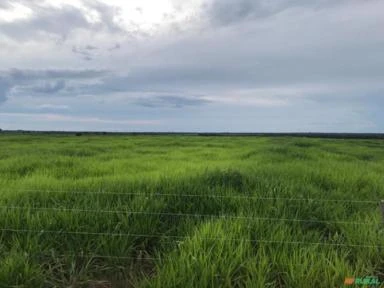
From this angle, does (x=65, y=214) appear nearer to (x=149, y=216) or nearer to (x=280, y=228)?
(x=149, y=216)

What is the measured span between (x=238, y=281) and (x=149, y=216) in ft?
4.86

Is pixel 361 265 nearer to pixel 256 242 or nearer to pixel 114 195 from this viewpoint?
pixel 256 242

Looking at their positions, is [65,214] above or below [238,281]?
above

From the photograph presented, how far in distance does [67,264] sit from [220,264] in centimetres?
140

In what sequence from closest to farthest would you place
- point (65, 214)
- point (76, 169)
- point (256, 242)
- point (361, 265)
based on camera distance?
point (361, 265)
point (256, 242)
point (65, 214)
point (76, 169)

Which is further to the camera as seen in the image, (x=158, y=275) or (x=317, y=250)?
(x=317, y=250)

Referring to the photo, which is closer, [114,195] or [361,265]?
[361,265]

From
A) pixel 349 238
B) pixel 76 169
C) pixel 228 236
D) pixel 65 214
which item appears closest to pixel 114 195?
pixel 65 214

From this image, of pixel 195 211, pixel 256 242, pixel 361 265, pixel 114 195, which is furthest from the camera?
pixel 114 195

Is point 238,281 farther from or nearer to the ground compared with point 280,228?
nearer to the ground

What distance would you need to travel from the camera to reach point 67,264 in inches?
137

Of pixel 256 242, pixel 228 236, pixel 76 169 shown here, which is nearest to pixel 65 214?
pixel 228 236

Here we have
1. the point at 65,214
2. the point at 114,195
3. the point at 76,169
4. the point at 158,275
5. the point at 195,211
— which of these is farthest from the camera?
the point at 76,169

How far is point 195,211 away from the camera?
4.73 metres
